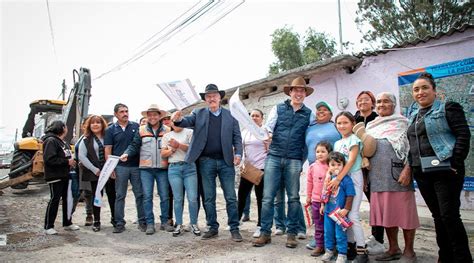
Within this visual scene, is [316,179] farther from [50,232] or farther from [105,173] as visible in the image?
[50,232]

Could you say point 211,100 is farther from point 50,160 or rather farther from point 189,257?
point 50,160

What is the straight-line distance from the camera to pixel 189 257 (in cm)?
376

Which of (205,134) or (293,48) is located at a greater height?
(293,48)

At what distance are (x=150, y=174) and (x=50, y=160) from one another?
1.49 metres

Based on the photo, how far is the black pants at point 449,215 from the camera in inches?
116

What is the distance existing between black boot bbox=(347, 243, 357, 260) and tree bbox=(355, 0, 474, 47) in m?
13.5

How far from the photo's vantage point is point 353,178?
11.4 ft

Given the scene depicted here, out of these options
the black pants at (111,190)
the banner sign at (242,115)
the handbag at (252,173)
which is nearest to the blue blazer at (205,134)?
the handbag at (252,173)

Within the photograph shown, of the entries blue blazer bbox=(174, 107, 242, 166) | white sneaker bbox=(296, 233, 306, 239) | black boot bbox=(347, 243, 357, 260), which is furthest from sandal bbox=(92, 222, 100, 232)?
black boot bbox=(347, 243, 357, 260)

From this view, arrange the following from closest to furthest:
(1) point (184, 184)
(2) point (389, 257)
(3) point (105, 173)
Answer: (2) point (389, 257), (1) point (184, 184), (3) point (105, 173)

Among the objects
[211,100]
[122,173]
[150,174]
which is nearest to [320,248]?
[211,100]

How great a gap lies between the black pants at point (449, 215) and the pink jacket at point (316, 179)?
3.28 ft

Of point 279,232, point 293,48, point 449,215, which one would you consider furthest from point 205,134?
point 293,48

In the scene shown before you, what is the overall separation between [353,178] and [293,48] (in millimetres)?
22476
